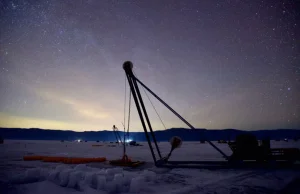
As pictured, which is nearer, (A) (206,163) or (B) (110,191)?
(B) (110,191)

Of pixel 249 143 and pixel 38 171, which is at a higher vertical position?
pixel 249 143

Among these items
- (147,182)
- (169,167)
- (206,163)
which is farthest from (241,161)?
(147,182)

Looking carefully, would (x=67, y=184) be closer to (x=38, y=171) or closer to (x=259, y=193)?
(x=38, y=171)

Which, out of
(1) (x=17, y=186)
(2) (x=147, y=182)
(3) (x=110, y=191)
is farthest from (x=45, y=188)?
(2) (x=147, y=182)

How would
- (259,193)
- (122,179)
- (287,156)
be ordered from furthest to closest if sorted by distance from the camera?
1. (287,156)
2. (122,179)
3. (259,193)

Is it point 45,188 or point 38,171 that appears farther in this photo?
point 38,171

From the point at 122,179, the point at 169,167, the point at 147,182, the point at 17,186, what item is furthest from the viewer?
the point at 169,167

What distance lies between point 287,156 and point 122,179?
12.2 metres

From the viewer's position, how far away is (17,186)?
32.0ft

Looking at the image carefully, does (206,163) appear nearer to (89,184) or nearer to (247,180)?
(247,180)

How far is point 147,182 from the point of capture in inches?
418

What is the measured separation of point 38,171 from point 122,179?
5.12 metres

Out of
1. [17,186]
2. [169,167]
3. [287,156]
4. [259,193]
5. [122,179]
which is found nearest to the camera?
[259,193]

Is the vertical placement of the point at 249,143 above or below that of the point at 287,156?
above
